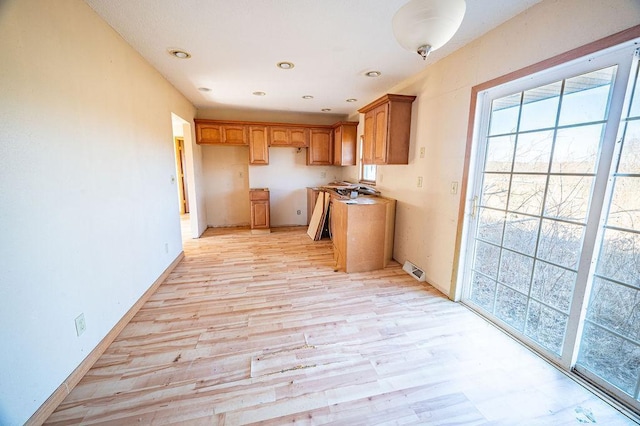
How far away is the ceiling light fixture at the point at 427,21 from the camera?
0.90m

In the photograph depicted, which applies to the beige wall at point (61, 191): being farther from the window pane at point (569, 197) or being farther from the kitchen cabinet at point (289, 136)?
the window pane at point (569, 197)

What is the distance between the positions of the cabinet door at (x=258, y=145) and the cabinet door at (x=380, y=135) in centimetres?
247

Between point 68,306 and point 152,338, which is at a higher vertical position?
point 68,306

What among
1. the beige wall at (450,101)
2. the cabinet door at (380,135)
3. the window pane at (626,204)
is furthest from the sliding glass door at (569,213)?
the cabinet door at (380,135)

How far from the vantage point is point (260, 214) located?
200 inches

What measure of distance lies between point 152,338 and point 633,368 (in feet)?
10.3

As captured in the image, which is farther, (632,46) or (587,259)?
(587,259)

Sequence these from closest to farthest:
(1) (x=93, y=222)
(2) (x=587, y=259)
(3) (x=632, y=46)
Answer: (3) (x=632, y=46), (2) (x=587, y=259), (1) (x=93, y=222)

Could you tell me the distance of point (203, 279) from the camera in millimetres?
2955

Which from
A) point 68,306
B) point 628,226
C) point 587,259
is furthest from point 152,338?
point 628,226

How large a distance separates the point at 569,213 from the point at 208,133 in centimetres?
516

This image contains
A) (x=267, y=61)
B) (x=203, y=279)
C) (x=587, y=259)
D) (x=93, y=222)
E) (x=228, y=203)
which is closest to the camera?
(x=587, y=259)

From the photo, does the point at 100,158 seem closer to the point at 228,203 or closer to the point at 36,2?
the point at 36,2

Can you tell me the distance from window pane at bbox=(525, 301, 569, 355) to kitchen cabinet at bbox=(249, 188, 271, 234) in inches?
168
